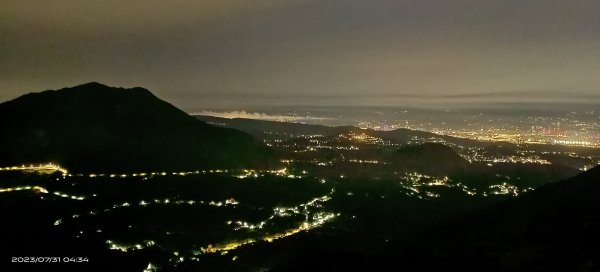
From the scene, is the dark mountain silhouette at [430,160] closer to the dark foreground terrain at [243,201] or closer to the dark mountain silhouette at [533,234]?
the dark foreground terrain at [243,201]

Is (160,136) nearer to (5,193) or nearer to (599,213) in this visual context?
(5,193)

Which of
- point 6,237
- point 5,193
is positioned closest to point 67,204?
point 5,193

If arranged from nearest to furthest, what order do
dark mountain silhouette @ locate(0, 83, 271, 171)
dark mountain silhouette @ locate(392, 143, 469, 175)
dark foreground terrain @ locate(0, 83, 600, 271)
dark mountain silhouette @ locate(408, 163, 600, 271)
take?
1. dark mountain silhouette @ locate(408, 163, 600, 271)
2. dark foreground terrain @ locate(0, 83, 600, 271)
3. dark mountain silhouette @ locate(0, 83, 271, 171)
4. dark mountain silhouette @ locate(392, 143, 469, 175)

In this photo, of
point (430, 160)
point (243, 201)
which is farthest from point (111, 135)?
point (430, 160)

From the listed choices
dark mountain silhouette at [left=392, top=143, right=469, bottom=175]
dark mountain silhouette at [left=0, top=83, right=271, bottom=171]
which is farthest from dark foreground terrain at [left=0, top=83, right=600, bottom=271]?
dark mountain silhouette at [left=392, top=143, right=469, bottom=175]

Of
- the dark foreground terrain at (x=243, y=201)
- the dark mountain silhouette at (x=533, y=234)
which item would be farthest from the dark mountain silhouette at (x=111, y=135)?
the dark mountain silhouette at (x=533, y=234)

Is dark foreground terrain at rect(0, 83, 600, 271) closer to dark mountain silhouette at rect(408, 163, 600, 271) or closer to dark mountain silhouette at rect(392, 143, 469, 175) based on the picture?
dark mountain silhouette at rect(408, 163, 600, 271)
